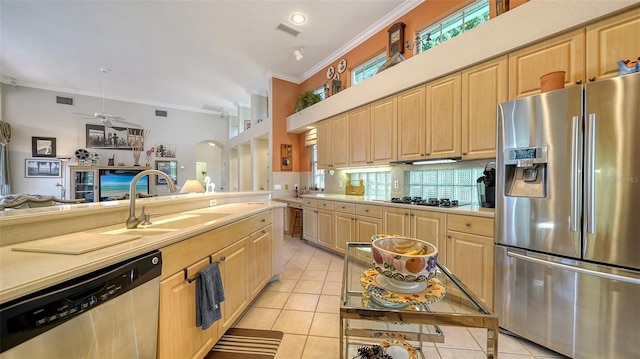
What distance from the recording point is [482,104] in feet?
7.36

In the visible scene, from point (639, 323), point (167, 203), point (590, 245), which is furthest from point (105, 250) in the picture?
point (639, 323)

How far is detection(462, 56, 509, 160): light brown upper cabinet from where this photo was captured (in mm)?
2148

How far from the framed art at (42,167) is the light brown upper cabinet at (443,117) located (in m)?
8.77

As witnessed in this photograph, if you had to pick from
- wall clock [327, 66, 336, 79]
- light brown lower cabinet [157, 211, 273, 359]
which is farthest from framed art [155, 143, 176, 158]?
light brown lower cabinet [157, 211, 273, 359]

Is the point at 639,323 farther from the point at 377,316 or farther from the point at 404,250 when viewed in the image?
the point at 377,316

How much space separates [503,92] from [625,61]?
0.69 metres

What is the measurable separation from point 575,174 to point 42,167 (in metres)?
9.77

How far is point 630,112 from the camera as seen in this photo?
1344 mm

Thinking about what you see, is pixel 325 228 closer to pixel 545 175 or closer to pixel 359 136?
pixel 359 136

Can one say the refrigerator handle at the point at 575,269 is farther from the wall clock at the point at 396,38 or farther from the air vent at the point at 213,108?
the air vent at the point at 213,108

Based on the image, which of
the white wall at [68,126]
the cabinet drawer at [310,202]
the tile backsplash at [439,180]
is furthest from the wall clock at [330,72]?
the white wall at [68,126]

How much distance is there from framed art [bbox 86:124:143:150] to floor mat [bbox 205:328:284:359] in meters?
7.58

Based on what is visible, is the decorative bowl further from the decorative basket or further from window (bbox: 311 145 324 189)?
window (bbox: 311 145 324 189)

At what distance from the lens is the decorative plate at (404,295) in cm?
85
